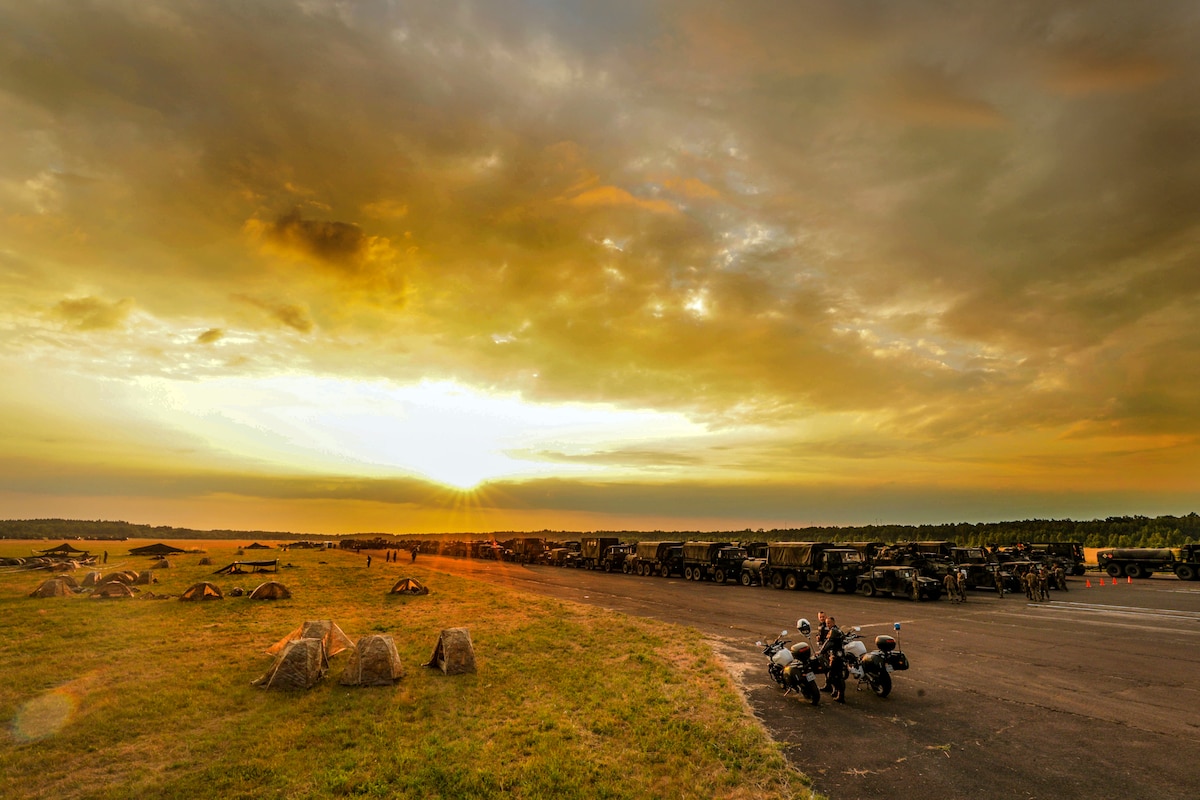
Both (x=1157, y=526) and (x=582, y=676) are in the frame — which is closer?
(x=582, y=676)

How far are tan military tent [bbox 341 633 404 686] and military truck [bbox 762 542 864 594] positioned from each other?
29799 mm

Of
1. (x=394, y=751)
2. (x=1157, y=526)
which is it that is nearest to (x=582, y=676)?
(x=394, y=751)

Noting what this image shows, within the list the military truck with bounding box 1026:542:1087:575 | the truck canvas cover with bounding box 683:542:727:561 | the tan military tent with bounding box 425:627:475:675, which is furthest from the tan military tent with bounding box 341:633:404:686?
the military truck with bounding box 1026:542:1087:575

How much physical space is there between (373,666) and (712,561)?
35292mm

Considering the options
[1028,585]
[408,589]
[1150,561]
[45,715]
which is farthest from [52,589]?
[1150,561]

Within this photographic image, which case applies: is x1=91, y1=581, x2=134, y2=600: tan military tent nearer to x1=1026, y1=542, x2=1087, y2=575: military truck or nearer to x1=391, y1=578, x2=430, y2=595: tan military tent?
x1=391, y1=578, x2=430, y2=595: tan military tent

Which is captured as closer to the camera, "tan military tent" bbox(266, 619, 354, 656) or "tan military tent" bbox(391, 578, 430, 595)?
"tan military tent" bbox(266, 619, 354, 656)

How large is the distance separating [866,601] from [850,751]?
24.1 meters

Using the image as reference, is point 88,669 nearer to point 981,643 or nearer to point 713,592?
point 981,643

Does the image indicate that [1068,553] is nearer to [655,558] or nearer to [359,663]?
[655,558]

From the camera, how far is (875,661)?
1276 centimetres

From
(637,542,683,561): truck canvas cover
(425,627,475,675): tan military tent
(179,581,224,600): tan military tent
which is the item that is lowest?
(179,581,224,600): tan military tent

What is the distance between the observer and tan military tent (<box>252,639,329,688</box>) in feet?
45.5

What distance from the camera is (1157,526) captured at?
84.4 meters
